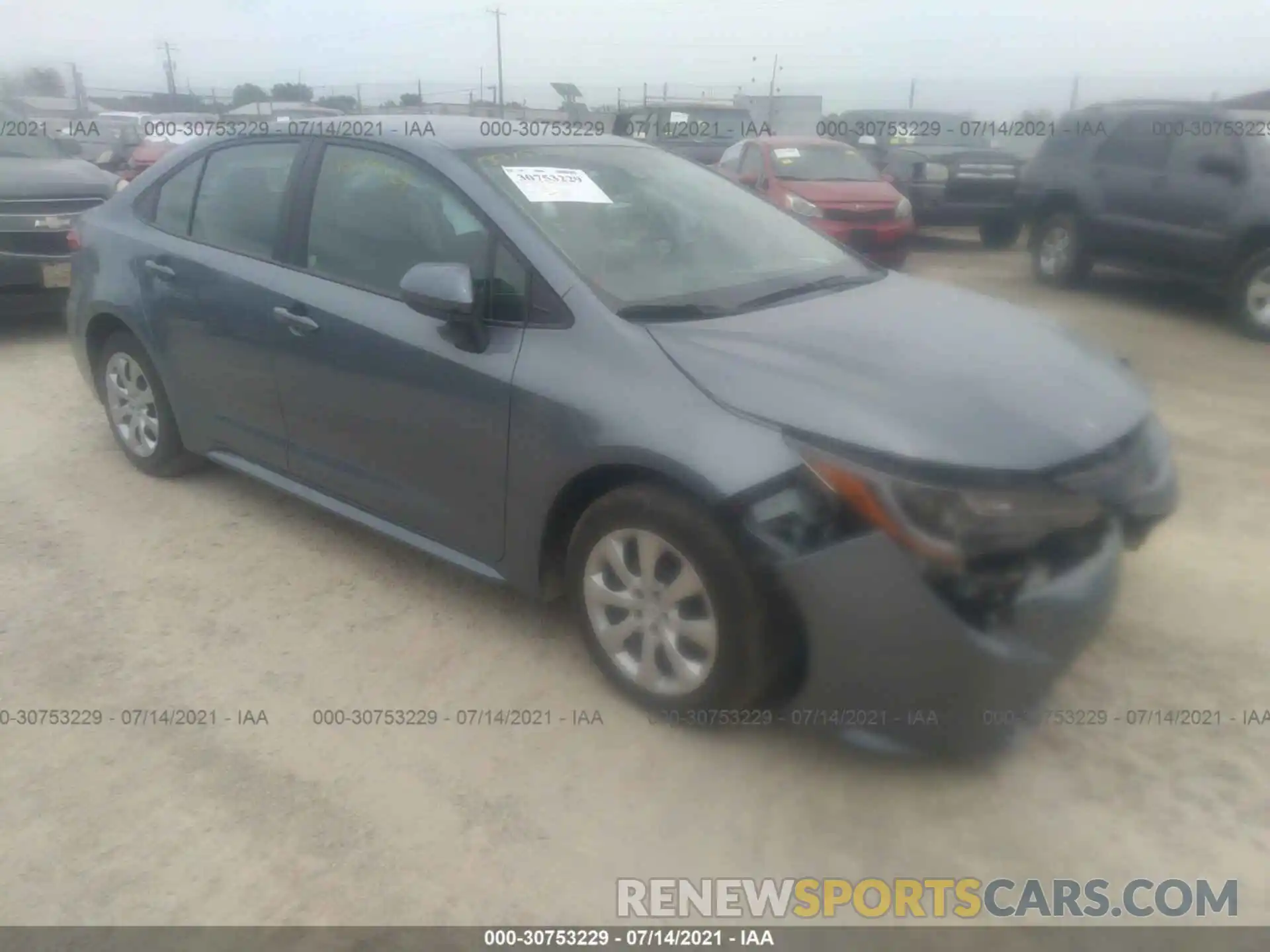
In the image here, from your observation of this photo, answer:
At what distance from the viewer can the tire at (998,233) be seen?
1263 centimetres

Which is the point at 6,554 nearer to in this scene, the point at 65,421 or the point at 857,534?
the point at 65,421

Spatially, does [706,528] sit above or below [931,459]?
below

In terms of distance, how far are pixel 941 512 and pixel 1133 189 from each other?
7.90 metres

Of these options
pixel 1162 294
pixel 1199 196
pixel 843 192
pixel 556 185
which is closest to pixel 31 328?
pixel 556 185

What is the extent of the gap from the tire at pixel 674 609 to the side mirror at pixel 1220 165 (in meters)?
7.49

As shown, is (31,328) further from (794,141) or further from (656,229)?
(794,141)

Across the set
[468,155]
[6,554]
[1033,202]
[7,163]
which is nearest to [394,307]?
[468,155]

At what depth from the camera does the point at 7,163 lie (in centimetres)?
762

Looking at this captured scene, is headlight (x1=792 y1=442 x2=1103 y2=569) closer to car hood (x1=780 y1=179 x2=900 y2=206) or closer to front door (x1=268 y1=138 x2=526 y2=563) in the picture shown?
front door (x1=268 y1=138 x2=526 y2=563)

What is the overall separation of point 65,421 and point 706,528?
14.9 feet

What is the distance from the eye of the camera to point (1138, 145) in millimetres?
9156

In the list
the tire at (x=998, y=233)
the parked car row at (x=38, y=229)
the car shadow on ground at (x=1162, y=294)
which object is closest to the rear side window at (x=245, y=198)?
the parked car row at (x=38, y=229)

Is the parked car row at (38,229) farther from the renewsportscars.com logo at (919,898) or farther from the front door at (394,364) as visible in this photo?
the renewsportscars.com logo at (919,898)

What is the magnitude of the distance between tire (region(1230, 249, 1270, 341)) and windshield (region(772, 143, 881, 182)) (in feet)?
12.7
